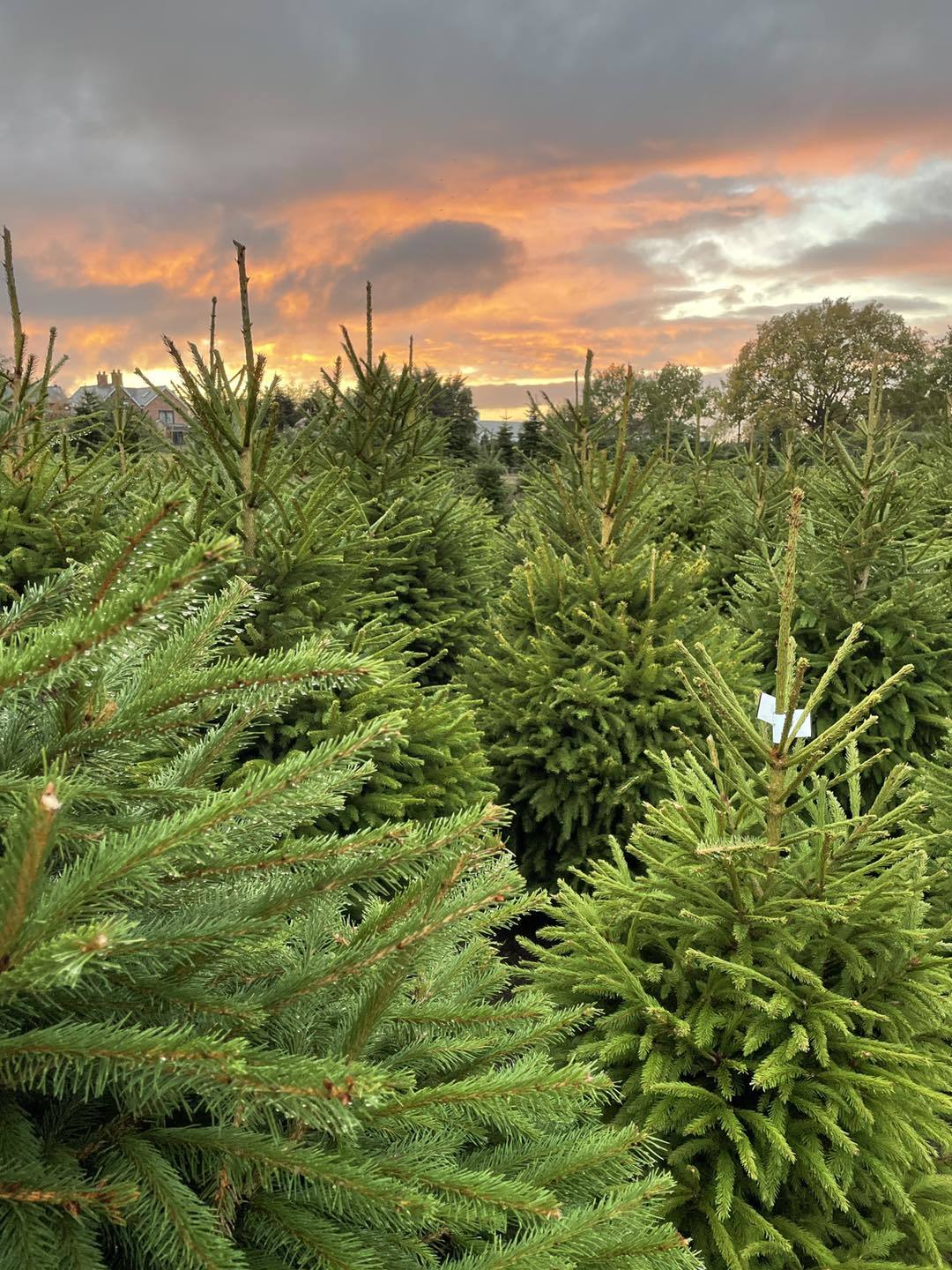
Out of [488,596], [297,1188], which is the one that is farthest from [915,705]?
[297,1188]

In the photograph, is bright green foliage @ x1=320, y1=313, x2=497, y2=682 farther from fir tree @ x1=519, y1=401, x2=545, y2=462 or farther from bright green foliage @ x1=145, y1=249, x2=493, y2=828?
fir tree @ x1=519, y1=401, x2=545, y2=462

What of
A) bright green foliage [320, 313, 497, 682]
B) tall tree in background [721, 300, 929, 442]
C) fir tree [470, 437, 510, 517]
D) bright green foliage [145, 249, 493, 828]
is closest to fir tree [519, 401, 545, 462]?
fir tree [470, 437, 510, 517]

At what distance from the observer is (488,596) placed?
903cm

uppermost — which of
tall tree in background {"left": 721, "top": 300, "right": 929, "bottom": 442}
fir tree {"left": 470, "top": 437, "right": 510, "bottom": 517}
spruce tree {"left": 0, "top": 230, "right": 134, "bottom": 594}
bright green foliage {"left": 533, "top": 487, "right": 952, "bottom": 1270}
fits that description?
tall tree in background {"left": 721, "top": 300, "right": 929, "bottom": 442}

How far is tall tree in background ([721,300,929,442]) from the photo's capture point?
44.4 m

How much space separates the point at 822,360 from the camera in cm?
4556

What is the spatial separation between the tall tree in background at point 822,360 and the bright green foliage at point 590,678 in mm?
40592

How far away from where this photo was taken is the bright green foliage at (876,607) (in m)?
6.95

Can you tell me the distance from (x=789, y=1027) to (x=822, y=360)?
50.0 metres

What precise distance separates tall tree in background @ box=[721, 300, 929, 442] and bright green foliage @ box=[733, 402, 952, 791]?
3866 centimetres

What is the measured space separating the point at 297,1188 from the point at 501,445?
39481mm

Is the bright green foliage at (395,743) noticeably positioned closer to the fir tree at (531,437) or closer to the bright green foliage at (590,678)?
the bright green foliage at (590,678)

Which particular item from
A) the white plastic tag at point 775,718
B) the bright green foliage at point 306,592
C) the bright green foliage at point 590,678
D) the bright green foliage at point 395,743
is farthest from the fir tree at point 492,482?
the white plastic tag at point 775,718

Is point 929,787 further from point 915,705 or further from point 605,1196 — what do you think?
point 605,1196
